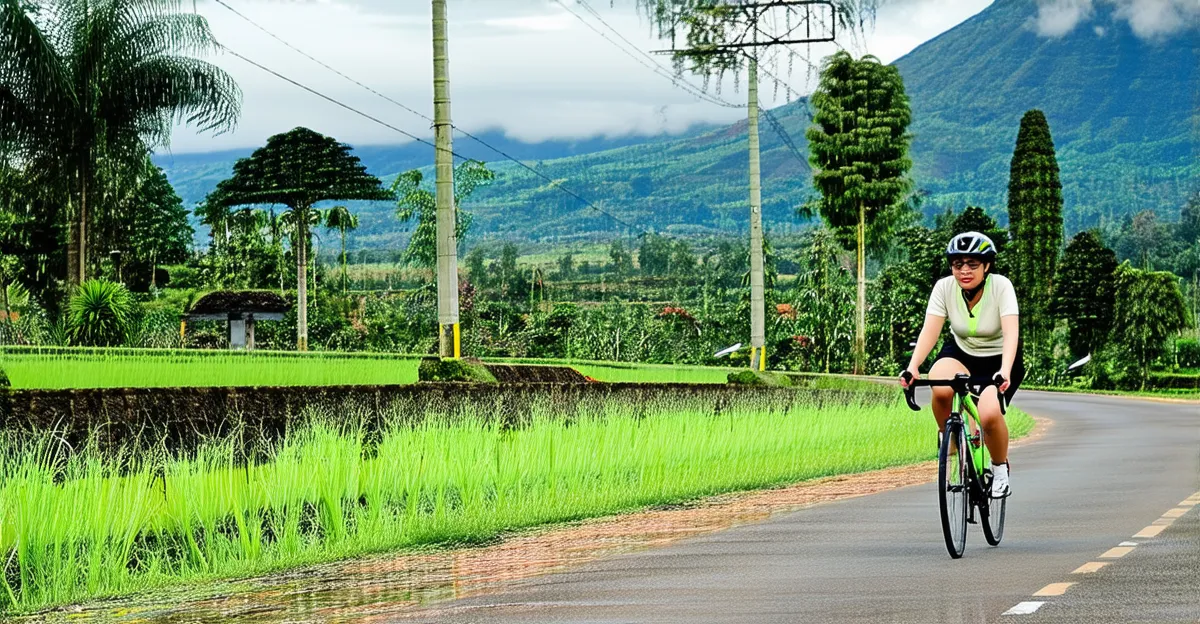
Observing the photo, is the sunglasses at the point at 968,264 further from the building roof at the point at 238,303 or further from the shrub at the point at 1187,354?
the shrub at the point at 1187,354

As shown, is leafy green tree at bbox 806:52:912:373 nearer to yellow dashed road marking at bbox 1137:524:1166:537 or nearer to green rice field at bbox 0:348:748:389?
green rice field at bbox 0:348:748:389

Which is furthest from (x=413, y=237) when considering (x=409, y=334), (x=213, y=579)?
(x=213, y=579)

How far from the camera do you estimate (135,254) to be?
91.4 metres

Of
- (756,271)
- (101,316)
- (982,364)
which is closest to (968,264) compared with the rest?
(982,364)

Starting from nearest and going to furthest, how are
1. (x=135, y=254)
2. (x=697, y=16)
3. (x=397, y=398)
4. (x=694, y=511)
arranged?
(x=694, y=511) < (x=397, y=398) < (x=697, y=16) < (x=135, y=254)

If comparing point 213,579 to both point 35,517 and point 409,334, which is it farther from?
point 409,334

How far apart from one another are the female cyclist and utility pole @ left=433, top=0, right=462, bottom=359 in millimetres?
14691

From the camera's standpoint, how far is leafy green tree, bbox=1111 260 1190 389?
78625mm

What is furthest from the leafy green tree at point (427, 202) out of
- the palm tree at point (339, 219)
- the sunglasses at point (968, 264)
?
the sunglasses at point (968, 264)

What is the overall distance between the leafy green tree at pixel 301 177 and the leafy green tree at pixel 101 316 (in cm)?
3075

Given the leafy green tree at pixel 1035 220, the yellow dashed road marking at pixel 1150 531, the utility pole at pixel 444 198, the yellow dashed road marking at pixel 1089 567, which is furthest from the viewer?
the leafy green tree at pixel 1035 220

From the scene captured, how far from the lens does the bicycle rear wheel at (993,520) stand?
11.9 metres

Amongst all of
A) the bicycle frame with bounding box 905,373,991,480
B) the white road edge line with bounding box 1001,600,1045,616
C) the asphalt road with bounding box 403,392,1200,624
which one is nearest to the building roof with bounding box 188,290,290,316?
the asphalt road with bounding box 403,392,1200,624

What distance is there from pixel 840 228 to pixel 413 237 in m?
29.1
